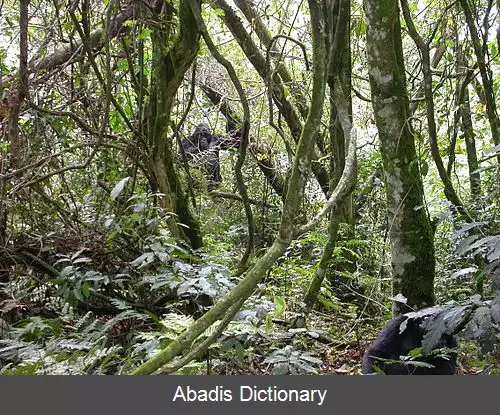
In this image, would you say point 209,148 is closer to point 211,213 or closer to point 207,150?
point 207,150

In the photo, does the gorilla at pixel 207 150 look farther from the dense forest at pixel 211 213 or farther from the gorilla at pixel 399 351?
the gorilla at pixel 399 351

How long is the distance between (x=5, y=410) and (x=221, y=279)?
3.09 feet

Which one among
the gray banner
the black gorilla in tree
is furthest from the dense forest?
the black gorilla in tree

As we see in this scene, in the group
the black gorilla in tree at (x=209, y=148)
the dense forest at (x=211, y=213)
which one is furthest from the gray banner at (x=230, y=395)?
the black gorilla in tree at (x=209, y=148)

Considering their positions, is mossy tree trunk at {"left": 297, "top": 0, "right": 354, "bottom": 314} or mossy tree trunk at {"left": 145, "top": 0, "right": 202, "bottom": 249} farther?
mossy tree trunk at {"left": 145, "top": 0, "right": 202, "bottom": 249}

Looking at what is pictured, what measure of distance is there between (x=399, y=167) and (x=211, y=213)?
1.91 m

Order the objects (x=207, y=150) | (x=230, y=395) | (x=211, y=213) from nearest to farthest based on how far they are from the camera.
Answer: (x=230, y=395) < (x=211, y=213) < (x=207, y=150)

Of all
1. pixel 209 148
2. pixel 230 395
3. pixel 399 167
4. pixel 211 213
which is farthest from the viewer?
pixel 209 148

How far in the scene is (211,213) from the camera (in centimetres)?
374

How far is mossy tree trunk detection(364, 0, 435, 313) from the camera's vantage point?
2045 millimetres

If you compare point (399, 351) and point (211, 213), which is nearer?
point (399, 351)

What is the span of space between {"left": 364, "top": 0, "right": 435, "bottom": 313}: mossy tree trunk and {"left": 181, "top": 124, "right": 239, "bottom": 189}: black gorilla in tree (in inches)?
103

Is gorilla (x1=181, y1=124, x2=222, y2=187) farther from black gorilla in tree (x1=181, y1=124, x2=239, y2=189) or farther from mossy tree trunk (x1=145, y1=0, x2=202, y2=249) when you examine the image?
mossy tree trunk (x1=145, y1=0, x2=202, y2=249)

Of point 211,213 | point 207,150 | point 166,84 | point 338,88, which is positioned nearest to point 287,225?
point 338,88
